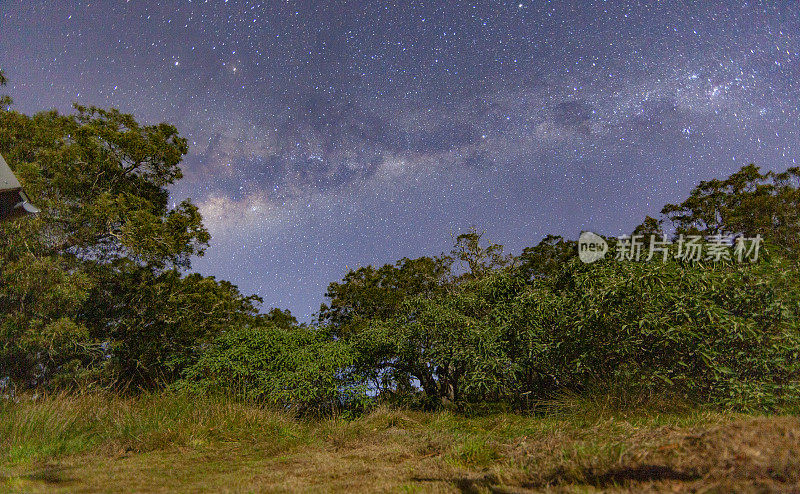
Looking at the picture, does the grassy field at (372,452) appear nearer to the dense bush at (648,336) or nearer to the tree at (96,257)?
the dense bush at (648,336)

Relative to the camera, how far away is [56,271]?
1116cm

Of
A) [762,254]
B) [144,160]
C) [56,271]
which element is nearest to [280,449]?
[762,254]

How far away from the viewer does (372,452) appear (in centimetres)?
497

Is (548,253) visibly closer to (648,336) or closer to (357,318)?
(357,318)

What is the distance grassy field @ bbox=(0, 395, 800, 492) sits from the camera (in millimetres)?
2480

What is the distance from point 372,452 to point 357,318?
14.3 metres

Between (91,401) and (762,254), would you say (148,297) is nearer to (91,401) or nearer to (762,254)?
(91,401)

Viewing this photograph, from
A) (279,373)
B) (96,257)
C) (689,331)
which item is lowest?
(279,373)

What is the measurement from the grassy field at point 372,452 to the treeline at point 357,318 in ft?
3.42

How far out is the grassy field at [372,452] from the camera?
248 centimetres

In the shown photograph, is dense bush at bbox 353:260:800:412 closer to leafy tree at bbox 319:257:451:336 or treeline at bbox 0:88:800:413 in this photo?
treeline at bbox 0:88:800:413

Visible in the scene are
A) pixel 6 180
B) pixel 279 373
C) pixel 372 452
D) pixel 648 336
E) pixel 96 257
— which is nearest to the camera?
pixel 372 452

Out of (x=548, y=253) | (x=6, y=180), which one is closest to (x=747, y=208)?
(x=548, y=253)

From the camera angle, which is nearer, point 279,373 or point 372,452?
point 372,452
